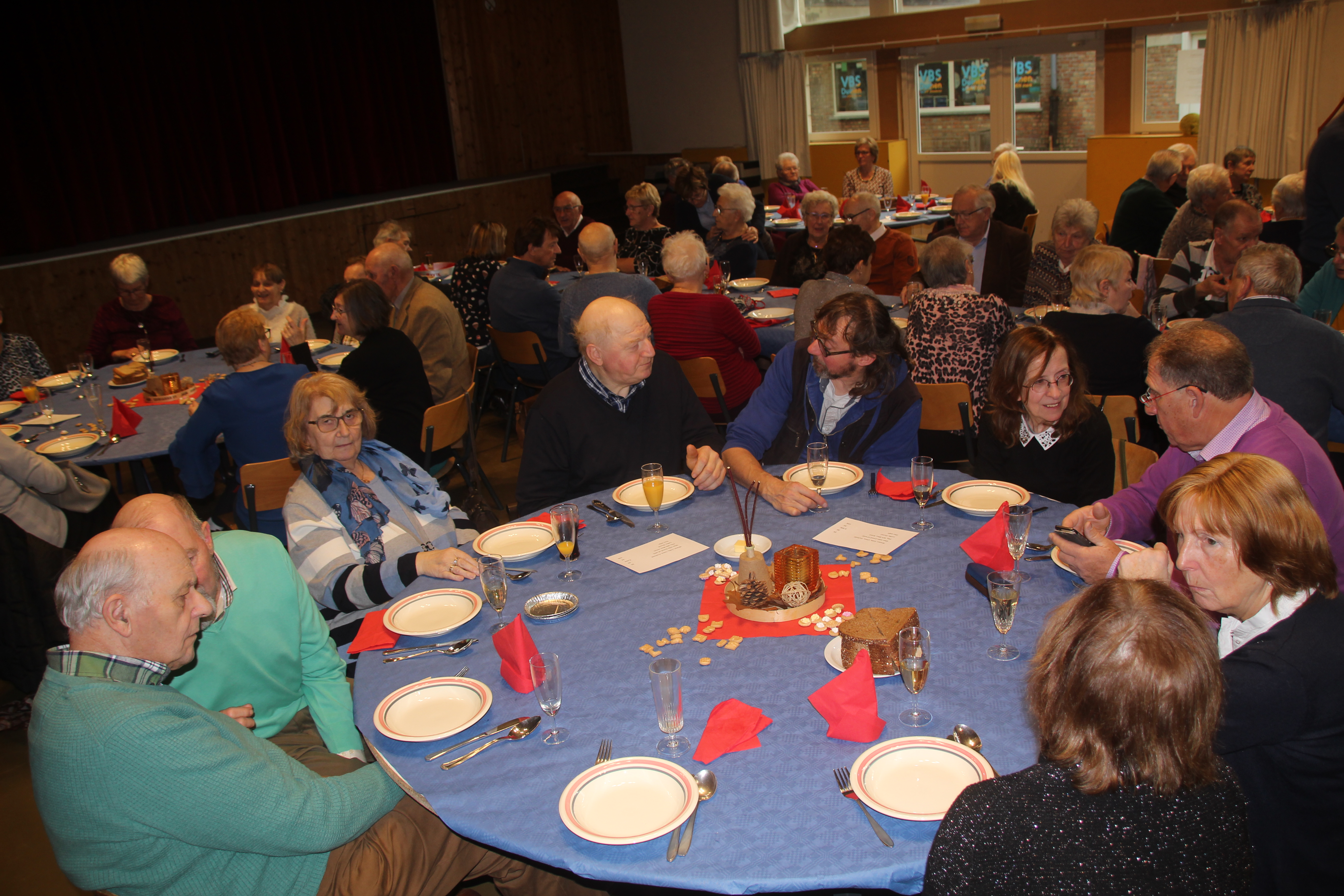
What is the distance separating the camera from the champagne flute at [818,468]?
269cm

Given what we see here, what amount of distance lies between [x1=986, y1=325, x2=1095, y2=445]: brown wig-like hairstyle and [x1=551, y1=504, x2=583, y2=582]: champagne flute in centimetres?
146

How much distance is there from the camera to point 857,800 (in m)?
1.54

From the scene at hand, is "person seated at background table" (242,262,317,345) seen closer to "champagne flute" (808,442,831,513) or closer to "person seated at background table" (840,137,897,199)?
"champagne flute" (808,442,831,513)

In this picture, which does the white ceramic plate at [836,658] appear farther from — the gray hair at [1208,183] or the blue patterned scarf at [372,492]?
the gray hair at [1208,183]

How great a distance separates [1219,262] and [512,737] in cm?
473

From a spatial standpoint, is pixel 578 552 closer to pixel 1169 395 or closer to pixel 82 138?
pixel 1169 395

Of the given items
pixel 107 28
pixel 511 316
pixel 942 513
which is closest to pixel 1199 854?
pixel 942 513

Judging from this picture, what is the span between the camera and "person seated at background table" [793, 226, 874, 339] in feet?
15.4

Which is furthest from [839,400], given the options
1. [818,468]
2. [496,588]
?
[496,588]

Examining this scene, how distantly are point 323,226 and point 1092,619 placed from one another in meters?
10.7

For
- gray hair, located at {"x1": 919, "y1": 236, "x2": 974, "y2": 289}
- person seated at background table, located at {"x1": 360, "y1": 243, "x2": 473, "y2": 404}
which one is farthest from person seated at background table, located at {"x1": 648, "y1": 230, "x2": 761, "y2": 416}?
person seated at background table, located at {"x1": 360, "y1": 243, "x2": 473, "y2": 404}

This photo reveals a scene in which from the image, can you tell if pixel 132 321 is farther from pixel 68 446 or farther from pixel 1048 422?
pixel 1048 422

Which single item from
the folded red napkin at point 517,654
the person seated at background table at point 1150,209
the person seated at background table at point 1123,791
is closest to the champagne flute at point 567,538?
the folded red napkin at point 517,654

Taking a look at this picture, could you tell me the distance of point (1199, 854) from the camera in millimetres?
1252
